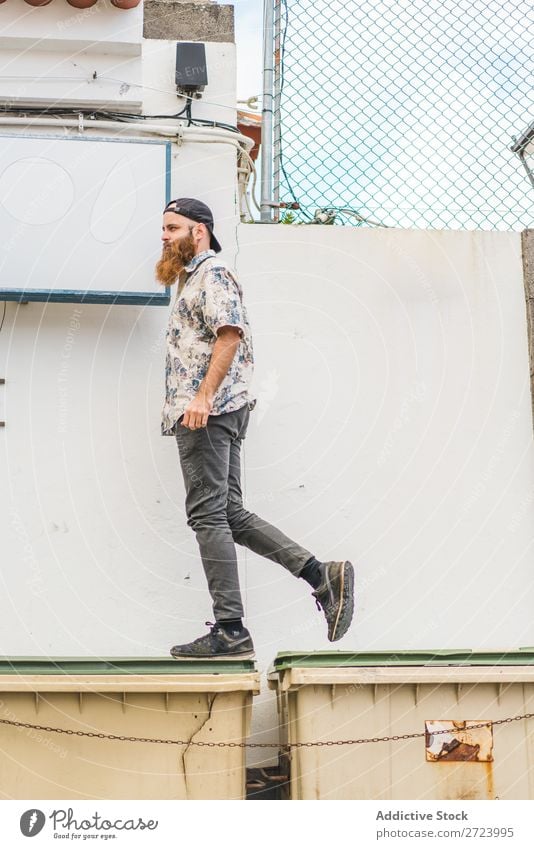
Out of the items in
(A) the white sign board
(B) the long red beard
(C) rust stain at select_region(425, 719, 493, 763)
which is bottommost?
(C) rust stain at select_region(425, 719, 493, 763)

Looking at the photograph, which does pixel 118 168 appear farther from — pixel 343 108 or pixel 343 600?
pixel 343 600

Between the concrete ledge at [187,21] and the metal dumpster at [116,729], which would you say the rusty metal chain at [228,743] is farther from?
the concrete ledge at [187,21]

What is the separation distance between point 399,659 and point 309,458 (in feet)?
4.77

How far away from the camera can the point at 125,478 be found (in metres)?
4.53

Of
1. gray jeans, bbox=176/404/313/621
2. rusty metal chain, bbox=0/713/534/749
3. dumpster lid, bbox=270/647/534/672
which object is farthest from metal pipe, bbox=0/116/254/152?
rusty metal chain, bbox=0/713/534/749

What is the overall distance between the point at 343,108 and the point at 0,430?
86.1 inches

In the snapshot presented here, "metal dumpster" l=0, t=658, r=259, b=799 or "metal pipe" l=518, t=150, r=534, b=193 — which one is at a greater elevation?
"metal pipe" l=518, t=150, r=534, b=193

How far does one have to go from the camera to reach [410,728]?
321 centimetres

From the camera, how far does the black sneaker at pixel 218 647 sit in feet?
12.0

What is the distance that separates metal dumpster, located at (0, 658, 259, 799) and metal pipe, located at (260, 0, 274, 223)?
247 centimetres

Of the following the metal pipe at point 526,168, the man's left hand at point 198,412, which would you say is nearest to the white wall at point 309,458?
the metal pipe at point 526,168

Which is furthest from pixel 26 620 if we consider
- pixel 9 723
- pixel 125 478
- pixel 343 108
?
pixel 343 108

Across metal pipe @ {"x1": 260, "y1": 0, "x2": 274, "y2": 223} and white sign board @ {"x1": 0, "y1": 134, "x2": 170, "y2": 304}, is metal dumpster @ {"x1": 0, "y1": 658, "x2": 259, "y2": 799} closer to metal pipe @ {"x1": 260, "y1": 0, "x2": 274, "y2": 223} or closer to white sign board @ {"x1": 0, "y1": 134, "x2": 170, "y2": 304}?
white sign board @ {"x1": 0, "y1": 134, "x2": 170, "y2": 304}

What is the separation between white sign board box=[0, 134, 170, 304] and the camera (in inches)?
176
